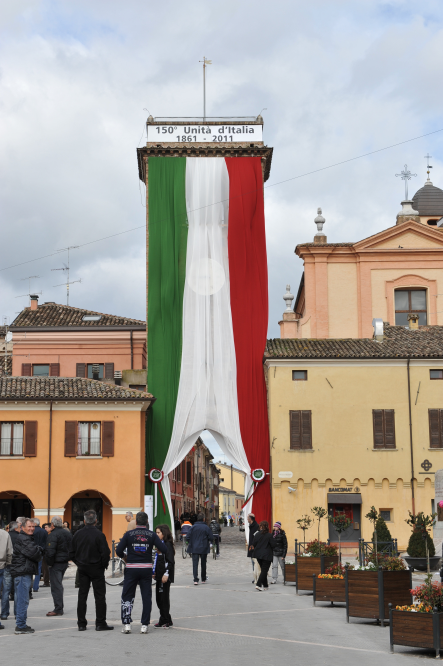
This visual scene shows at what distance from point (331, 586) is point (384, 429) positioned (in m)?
21.7

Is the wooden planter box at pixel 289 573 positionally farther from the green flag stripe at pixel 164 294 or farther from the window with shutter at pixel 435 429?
the window with shutter at pixel 435 429

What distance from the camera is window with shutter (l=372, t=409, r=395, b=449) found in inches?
1478

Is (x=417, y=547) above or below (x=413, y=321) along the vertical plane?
below

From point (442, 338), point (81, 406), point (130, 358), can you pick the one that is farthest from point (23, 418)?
point (442, 338)

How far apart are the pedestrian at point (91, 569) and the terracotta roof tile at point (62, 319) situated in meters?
33.9

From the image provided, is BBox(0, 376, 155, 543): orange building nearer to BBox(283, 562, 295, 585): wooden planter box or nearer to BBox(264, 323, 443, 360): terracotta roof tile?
BBox(264, 323, 443, 360): terracotta roof tile

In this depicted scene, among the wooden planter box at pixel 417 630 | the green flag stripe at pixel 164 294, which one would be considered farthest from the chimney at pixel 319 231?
the wooden planter box at pixel 417 630

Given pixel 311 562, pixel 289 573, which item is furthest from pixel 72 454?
pixel 311 562

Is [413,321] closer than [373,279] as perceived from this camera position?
Yes

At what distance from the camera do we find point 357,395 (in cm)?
3797

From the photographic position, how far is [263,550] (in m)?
20.8

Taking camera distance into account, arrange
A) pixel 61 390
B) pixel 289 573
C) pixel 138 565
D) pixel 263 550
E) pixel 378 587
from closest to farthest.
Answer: pixel 138 565 < pixel 378 587 < pixel 263 550 < pixel 289 573 < pixel 61 390

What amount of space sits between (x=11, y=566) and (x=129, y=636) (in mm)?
2594

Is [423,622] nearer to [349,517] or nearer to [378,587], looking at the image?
[378,587]
